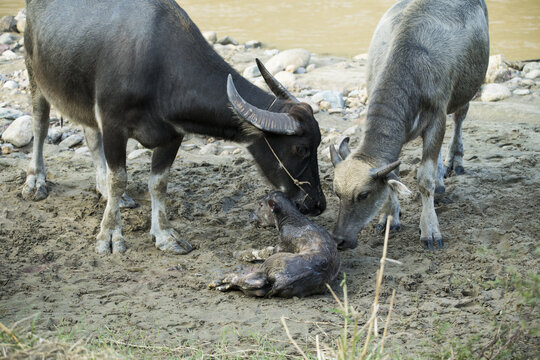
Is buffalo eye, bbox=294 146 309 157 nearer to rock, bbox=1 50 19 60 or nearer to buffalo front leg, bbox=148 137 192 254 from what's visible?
buffalo front leg, bbox=148 137 192 254

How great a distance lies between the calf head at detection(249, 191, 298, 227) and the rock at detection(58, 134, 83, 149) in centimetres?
347

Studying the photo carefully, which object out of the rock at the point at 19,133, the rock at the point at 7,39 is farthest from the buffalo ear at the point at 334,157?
the rock at the point at 7,39

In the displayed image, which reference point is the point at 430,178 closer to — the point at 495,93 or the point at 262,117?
the point at 262,117

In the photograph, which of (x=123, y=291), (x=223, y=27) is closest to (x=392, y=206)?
(x=123, y=291)

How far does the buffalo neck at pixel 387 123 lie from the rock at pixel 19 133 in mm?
4613

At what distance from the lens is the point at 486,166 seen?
700cm

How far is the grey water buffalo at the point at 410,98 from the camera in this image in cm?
511

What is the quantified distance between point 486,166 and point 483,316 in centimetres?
317

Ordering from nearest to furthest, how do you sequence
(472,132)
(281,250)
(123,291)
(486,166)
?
1. (123,291)
2. (281,250)
3. (486,166)
4. (472,132)

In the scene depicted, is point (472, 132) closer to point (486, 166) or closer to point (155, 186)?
point (486, 166)

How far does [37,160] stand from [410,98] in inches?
153

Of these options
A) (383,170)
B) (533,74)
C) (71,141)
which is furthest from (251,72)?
(383,170)

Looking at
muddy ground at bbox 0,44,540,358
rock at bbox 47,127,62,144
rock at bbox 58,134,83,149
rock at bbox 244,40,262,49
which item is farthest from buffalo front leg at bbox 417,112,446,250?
rock at bbox 244,40,262,49

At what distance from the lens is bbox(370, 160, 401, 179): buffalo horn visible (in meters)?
4.87
